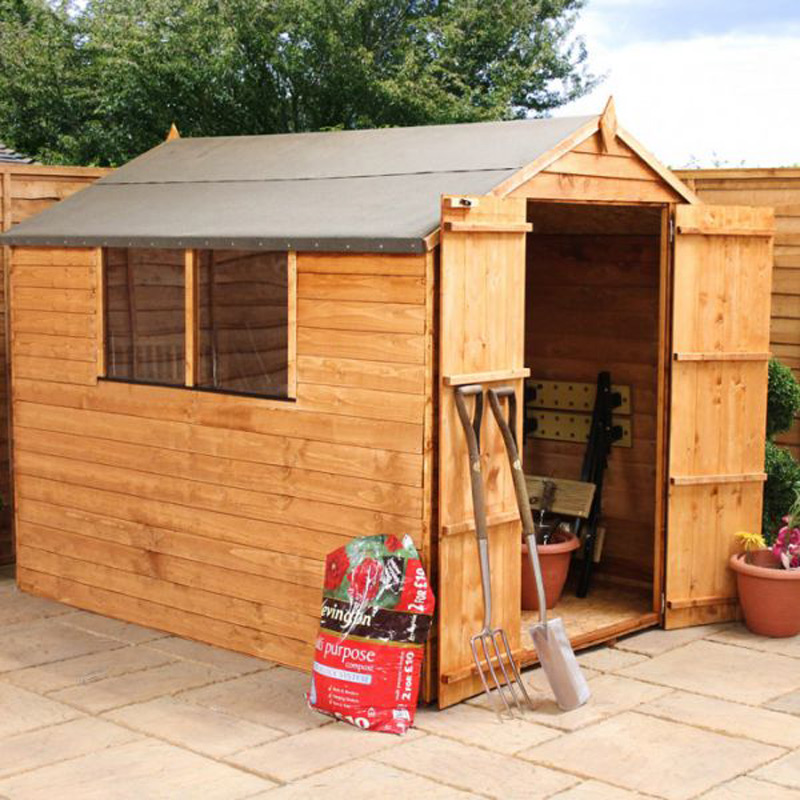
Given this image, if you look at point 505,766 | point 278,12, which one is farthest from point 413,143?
point 278,12

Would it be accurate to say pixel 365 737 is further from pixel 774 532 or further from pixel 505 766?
pixel 774 532

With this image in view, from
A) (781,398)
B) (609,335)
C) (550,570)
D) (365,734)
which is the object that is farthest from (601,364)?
(365,734)

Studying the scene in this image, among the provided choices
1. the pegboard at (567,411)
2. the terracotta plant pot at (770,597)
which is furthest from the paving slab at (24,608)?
the terracotta plant pot at (770,597)

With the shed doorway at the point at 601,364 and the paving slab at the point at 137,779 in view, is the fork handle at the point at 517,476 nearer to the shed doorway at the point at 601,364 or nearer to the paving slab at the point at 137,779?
the paving slab at the point at 137,779

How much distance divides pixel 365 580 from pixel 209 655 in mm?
1179

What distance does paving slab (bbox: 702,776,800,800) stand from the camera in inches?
175

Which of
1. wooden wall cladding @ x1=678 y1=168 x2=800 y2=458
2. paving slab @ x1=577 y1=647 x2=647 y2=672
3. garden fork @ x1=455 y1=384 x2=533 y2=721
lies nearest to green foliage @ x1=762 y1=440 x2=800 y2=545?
wooden wall cladding @ x1=678 y1=168 x2=800 y2=458

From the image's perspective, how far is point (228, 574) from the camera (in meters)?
6.04

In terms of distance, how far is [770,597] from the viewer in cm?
630

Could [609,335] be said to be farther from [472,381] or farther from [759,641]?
[472,381]

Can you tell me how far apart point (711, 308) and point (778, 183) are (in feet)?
5.43

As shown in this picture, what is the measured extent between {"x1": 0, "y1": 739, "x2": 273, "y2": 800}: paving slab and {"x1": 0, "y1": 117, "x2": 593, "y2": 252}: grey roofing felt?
77.9 inches

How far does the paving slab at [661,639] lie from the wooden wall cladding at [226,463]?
4.89 feet

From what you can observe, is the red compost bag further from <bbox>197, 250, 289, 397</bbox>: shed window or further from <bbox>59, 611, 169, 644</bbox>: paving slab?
<bbox>59, 611, 169, 644</bbox>: paving slab
